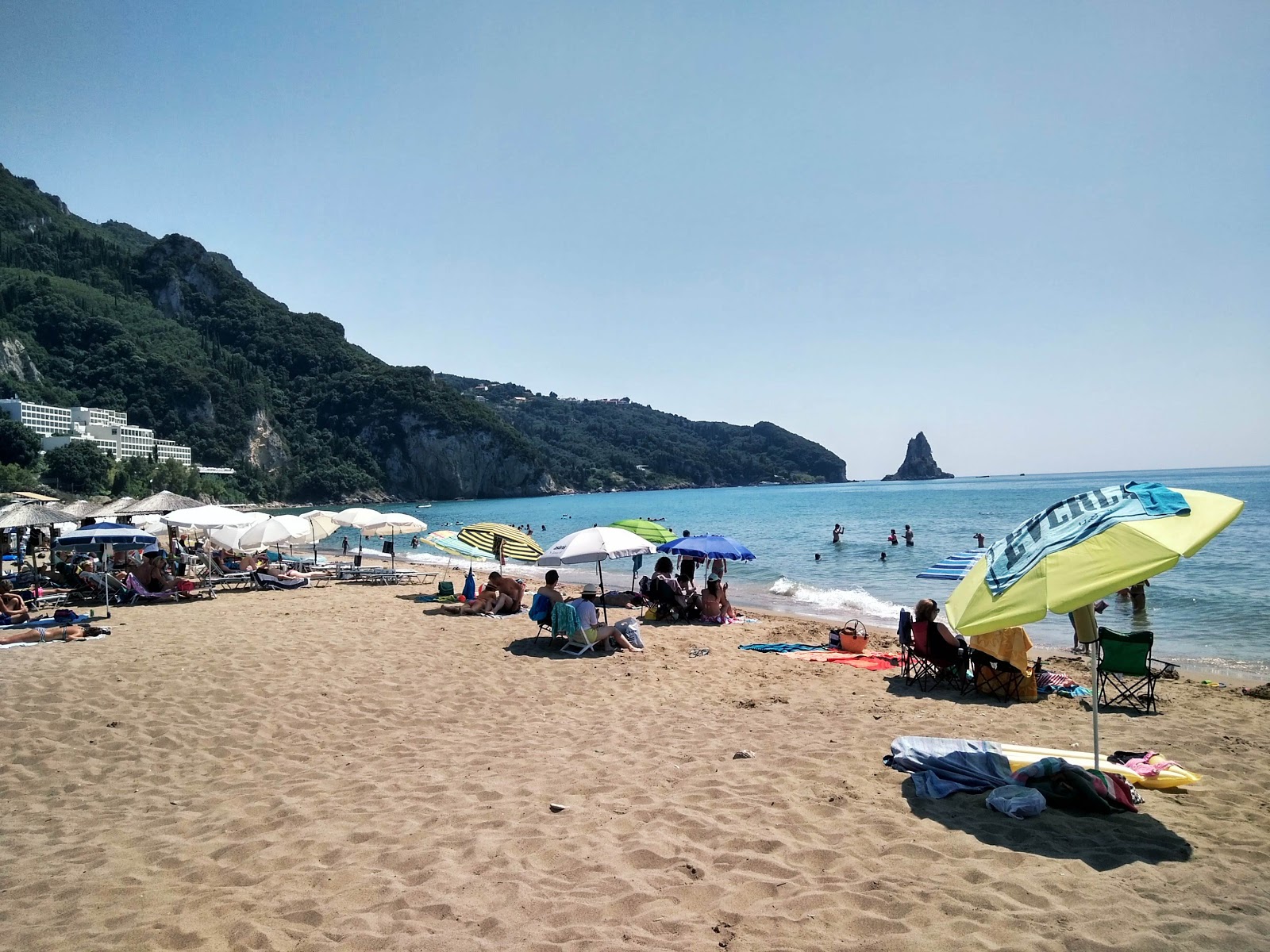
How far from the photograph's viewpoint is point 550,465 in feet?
494

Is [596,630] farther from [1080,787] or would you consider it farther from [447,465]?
[447,465]

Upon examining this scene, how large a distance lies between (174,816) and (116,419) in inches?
4202

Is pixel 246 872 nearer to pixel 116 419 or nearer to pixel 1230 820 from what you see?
pixel 1230 820

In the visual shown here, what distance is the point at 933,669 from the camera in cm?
863

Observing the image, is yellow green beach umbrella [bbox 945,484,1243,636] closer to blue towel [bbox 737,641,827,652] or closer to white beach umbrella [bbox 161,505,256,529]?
blue towel [bbox 737,641,827,652]

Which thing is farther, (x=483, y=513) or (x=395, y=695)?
(x=483, y=513)

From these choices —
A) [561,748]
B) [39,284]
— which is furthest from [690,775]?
[39,284]

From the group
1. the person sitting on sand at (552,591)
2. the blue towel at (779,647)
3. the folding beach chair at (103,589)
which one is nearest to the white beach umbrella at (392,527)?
the folding beach chair at (103,589)

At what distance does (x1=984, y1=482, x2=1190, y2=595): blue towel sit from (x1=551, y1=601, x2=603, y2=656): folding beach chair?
21.4 ft

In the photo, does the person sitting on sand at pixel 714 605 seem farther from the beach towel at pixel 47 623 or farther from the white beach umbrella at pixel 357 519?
the beach towel at pixel 47 623

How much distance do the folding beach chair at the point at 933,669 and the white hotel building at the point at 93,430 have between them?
8895 cm

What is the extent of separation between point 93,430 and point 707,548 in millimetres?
96068

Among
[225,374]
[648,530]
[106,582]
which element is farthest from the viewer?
[225,374]

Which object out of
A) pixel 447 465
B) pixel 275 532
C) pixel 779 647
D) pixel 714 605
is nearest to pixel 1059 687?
pixel 779 647
